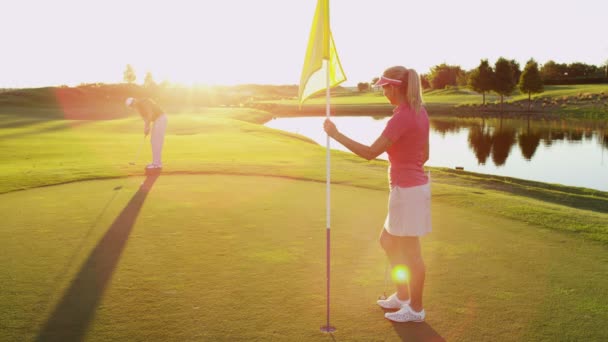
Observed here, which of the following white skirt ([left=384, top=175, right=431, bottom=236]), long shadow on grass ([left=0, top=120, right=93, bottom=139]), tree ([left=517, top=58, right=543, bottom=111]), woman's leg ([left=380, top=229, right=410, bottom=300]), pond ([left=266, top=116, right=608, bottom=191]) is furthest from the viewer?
tree ([left=517, top=58, right=543, bottom=111])

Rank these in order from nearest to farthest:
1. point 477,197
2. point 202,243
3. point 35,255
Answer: point 35,255, point 202,243, point 477,197

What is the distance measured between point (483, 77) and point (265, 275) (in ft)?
312

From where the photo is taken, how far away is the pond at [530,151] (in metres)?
27.4

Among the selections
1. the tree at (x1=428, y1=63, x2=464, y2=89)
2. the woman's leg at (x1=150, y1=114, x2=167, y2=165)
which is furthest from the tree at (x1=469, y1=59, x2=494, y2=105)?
the woman's leg at (x1=150, y1=114, x2=167, y2=165)

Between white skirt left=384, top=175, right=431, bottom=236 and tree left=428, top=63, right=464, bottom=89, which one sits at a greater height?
tree left=428, top=63, right=464, bottom=89

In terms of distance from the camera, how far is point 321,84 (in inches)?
203

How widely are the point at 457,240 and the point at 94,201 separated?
23.4 ft

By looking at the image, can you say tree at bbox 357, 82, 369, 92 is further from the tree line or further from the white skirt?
the white skirt

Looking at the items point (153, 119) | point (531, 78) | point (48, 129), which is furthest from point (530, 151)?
point (531, 78)

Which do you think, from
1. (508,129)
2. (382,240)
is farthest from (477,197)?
(508,129)

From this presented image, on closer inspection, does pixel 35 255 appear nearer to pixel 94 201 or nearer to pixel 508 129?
pixel 94 201

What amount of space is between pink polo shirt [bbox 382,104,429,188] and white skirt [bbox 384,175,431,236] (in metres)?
0.07

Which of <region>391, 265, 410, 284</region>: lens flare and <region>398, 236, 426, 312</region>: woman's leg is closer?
<region>398, 236, 426, 312</region>: woman's leg

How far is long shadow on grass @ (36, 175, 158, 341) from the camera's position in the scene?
4.59 meters
